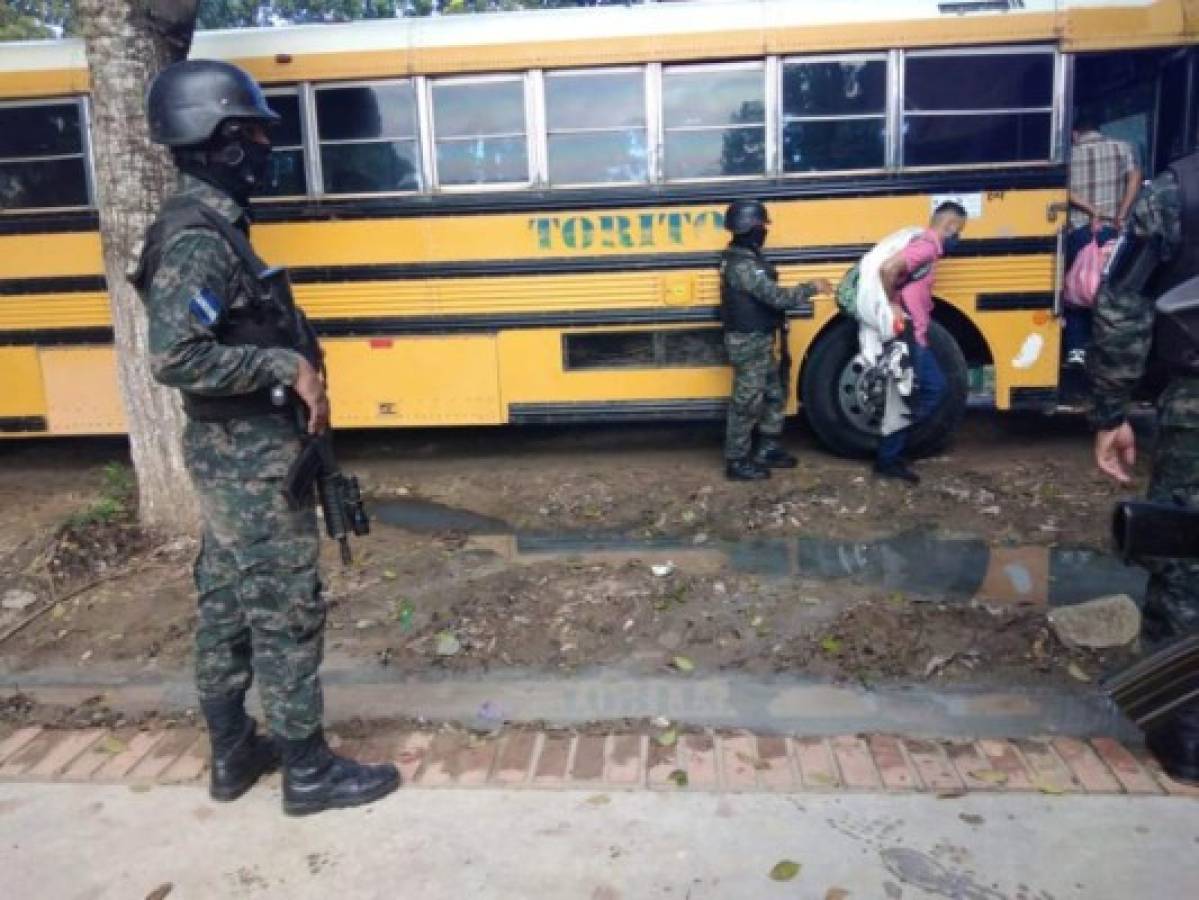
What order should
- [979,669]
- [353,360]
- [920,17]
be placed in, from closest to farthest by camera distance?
1. [979,669]
2. [920,17]
3. [353,360]

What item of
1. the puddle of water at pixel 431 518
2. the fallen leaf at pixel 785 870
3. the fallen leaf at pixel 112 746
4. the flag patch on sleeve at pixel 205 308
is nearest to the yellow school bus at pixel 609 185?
the puddle of water at pixel 431 518

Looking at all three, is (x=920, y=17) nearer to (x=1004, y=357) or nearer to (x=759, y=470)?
(x=1004, y=357)

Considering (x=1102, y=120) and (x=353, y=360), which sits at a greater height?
(x=1102, y=120)

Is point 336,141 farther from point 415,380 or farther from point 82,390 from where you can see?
point 82,390

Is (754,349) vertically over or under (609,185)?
under

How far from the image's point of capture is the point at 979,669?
3578mm

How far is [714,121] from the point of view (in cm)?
584

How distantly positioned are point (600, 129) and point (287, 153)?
5.97 feet

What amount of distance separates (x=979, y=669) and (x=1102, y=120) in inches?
187

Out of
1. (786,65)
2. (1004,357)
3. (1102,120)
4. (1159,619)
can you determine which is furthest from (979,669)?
(1102,120)

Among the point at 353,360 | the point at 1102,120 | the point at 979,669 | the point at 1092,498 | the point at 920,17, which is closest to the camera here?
the point at 979,669

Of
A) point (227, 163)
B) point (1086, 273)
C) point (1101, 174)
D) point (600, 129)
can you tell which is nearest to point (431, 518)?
point (600, 129)

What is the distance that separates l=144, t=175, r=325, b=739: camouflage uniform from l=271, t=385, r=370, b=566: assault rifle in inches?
1.3

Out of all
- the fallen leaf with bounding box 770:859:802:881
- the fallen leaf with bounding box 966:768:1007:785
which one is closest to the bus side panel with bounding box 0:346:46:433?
the fallen leaf with bounding box 770:859:802:881
